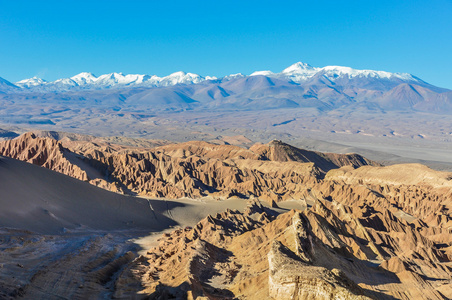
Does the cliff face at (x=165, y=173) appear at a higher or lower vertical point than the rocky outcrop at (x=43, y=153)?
lower

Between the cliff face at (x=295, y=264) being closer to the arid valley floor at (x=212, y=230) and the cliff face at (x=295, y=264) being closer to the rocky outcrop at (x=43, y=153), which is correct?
the arid valley floor at (x=212, y=230)

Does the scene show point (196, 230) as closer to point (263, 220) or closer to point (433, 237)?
point (263, 220)

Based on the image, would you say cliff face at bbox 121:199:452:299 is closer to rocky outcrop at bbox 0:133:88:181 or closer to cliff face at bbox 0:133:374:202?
cliff face at bbox 0:133:374:202

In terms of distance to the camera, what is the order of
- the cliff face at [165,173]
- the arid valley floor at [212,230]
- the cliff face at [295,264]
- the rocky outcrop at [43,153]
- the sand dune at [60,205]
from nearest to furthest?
the cliff face at [295,264] < the arid valley floor at [212,230] < the sand dune at [60,205] < the cliff face at [165,173] < the rocky outcrop at [43,153]

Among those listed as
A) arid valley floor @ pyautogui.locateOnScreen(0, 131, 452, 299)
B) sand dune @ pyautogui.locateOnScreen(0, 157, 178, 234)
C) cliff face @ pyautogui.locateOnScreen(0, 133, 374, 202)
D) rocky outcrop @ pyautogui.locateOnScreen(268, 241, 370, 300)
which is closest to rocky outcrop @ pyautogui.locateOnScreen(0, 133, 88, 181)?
cliff face @ pyautogui.locateOnScreen(0, 133, 374, 202)

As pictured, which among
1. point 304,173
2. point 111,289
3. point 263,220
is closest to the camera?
point 111,289

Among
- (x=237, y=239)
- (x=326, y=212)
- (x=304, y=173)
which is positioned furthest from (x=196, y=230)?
(x=304, y=173)

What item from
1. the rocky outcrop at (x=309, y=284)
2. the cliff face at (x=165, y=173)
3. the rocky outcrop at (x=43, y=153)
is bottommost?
the cliff face at (x=165, y=173)

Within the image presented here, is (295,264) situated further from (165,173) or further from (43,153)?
(43,153)

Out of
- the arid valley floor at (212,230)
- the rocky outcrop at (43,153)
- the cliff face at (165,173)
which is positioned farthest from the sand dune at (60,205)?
the rocky outcrop at (43,153)

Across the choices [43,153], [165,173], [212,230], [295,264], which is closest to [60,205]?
[212,230]

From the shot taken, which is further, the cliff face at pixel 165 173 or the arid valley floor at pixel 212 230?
the cliff face at pixel 165 173
